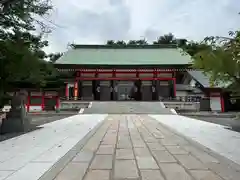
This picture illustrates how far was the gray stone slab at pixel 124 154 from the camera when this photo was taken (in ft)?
20.1

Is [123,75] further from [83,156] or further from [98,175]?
[98,175]

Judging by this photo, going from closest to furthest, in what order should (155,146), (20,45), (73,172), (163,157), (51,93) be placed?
(73,172), (163,157), (155,146), (20,45), (51,93)

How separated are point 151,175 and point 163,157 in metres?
1.50

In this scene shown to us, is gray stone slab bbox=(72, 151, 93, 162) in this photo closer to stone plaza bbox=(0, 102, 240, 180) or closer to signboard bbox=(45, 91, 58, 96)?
stone plaza bbox=(0, 102, 240, 180)

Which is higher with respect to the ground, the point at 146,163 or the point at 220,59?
the point at 220,59

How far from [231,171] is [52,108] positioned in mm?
24051

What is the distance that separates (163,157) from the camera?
20.2 feet

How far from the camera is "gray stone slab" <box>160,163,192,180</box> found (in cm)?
457

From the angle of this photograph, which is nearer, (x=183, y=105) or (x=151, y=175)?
(x=151, y=175)

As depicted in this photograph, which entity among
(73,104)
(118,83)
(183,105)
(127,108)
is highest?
(118,83)

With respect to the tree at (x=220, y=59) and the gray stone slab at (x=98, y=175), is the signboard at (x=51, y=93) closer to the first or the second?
the tree at (x=220, y=59)

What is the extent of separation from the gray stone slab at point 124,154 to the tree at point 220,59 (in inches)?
159

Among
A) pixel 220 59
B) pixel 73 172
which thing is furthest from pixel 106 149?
pixel 220 59

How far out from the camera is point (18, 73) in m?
10.2
